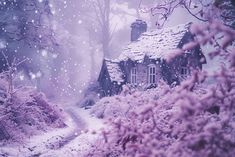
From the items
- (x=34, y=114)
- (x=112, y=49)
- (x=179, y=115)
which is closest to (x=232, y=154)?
(x=179, y=115)

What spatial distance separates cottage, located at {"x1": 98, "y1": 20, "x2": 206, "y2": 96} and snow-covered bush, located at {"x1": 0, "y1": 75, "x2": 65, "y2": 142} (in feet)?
32.0

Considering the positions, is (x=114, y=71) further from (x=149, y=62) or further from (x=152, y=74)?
(x=152, y=74)

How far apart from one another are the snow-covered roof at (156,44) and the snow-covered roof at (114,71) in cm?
89

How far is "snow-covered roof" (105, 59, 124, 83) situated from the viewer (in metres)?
27.9

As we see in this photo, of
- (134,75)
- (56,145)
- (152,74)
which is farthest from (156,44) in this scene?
(56,145)

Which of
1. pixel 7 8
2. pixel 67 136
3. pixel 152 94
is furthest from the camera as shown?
pixel 7 8

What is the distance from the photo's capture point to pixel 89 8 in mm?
44469

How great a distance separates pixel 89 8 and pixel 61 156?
35.5m

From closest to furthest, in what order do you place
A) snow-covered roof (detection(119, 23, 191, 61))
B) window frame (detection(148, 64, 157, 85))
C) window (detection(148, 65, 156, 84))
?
snow-covered roof (detection(119, 23, 191, 61))
window frame (detection(148, 64, 157, 85))
window (detection(148, 65, 156, 84))

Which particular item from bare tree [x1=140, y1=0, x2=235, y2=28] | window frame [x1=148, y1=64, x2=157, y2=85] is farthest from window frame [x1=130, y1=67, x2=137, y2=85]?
bare tree [x1=140, y1=0, x2=235, y2=28]

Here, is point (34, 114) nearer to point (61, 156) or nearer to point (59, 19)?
point (61, 156)

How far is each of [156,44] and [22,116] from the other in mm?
14721

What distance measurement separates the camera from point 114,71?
28531 mm

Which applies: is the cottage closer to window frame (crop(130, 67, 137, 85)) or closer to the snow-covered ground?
window frame (crop(130, 67, 137, 85))
